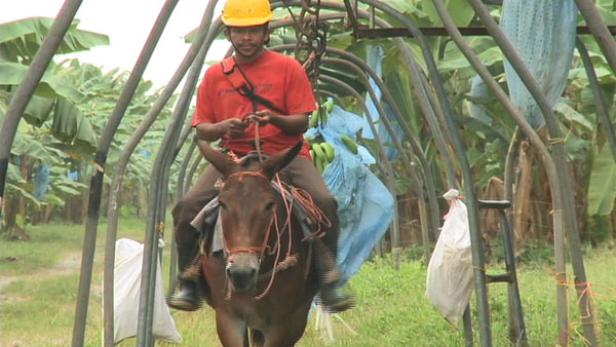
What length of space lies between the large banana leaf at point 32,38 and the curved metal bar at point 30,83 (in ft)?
24.3

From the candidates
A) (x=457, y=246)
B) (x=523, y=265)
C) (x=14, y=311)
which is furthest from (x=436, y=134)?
(x=523, y=265)

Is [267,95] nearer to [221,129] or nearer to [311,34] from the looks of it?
[221,129]

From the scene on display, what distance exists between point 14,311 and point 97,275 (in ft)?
15.7

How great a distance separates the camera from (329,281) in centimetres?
611

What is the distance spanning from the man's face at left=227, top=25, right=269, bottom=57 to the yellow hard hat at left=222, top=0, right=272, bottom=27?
7 cm

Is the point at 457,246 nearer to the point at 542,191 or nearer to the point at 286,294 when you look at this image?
the point at 286,294

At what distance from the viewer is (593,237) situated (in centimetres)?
2020

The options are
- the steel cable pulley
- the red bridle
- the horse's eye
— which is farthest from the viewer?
the steel cable pulley

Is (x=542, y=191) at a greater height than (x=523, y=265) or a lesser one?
greater

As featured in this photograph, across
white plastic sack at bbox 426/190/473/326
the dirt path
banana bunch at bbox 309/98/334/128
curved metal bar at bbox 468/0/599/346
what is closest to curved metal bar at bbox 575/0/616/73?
curved metal bar at bbox 468/0/599/346

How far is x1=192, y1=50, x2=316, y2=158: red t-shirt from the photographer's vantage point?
609 centimetres

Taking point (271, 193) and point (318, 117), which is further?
point (318, 117)

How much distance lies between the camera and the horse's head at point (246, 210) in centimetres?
500

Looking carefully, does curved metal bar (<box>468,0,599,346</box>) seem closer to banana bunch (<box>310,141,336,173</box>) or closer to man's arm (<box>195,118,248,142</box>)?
man's arm (<box>195,118,248,142</box>)
